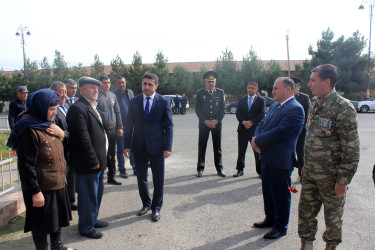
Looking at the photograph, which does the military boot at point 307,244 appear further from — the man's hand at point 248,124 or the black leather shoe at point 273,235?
the man's hand at point 248,124

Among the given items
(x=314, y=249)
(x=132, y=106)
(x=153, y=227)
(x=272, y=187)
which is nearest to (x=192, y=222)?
(x=153, y=227)

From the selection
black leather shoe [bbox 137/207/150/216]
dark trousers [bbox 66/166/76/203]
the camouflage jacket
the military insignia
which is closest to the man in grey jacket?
dark trousers [bbox 66/166/76/203]

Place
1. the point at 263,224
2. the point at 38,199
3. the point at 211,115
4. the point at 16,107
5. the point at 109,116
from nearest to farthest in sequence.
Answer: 1. the point at 38,199
2. the point at 263,224
3. the point at 109,116
4. the point at 211,115
5. the point at 16,107

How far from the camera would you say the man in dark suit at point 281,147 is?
3203mm

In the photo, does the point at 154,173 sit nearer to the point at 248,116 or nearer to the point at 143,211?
the point at 143,211

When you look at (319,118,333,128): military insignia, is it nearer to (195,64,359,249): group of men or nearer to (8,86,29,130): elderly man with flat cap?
(195,64,359,249): group of men

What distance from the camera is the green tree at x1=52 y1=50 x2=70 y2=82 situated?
32.8 meters

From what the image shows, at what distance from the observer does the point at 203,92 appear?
6.07 meters

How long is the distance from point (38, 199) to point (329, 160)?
2818mm

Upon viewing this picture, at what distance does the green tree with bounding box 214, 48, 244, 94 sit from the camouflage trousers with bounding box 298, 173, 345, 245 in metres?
30.9

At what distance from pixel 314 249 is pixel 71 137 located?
10.1 ft

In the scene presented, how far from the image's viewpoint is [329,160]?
266 centimetres

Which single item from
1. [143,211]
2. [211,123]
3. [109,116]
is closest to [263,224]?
[143,211]

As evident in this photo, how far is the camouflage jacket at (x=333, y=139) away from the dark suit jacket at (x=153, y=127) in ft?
6.33
